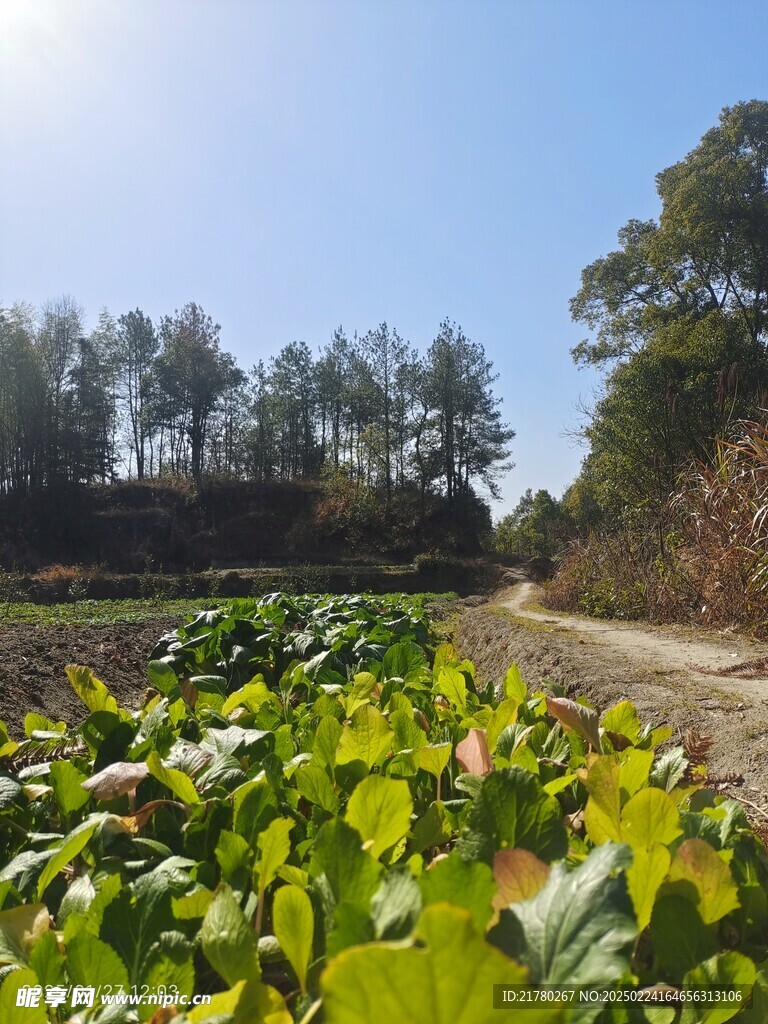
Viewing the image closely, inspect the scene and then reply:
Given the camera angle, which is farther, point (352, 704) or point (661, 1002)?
point (352, 704)

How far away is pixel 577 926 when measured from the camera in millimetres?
427

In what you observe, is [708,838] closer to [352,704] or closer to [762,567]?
[352,704]

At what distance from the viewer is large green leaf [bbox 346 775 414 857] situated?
648 mm

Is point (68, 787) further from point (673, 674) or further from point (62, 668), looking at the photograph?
point (62, 668)

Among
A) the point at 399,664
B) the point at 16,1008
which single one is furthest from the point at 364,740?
the point at 399,664

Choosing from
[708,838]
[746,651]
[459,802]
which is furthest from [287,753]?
[746,651]

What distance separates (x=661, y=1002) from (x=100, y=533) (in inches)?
1632

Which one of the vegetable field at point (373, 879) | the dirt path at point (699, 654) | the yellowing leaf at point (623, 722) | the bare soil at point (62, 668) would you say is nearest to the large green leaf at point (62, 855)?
the vegetable field at point (373, 879)

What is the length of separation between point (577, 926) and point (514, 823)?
185mm

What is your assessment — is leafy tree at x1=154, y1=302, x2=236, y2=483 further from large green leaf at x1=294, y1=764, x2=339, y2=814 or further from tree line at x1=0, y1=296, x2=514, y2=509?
large green leaf at x1=294, y1=764, x2=339, y2=814

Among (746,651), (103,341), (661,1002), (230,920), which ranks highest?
(103,341)

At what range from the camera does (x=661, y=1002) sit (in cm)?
60

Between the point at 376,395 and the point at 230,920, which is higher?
the point at 376,395

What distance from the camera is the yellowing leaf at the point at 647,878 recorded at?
535mm
